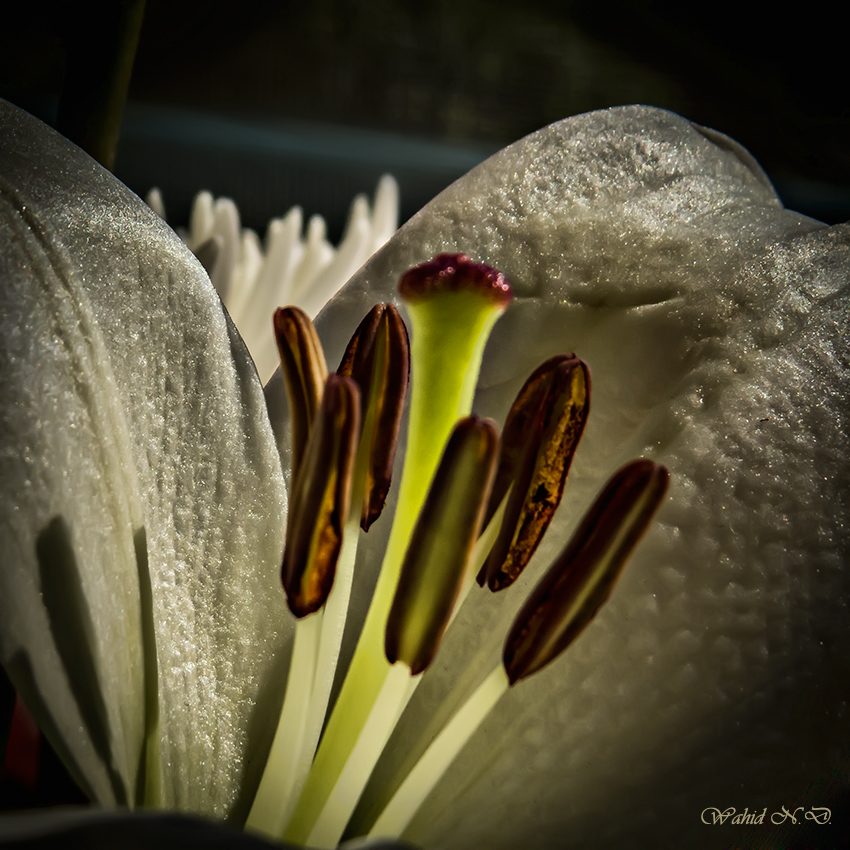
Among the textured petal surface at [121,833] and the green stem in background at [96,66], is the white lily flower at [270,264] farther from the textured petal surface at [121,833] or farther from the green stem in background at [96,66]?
the textured petal surface at [121,833]

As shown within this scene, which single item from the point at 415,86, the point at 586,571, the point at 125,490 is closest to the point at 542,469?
the point at 586,571

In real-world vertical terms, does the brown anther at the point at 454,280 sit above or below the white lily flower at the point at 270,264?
above

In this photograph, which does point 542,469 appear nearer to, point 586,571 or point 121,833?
point 586,571

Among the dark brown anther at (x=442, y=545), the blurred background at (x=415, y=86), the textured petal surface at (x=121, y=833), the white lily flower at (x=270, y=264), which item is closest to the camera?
the textured petal surface at (x=121, y=833)

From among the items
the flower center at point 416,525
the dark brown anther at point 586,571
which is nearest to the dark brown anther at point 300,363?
the flower center at point 416,525

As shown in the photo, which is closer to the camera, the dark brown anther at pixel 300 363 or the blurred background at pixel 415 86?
the dark brown anther at pixel 300 363

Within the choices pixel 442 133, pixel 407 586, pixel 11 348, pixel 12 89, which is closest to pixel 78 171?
pixel 11 348

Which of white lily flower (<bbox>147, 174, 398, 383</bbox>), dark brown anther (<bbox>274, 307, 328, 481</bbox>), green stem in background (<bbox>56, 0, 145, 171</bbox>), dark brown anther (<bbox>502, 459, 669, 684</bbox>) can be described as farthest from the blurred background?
dark brown anther (<bbox>502, 459, 669, 684</bbox>)
